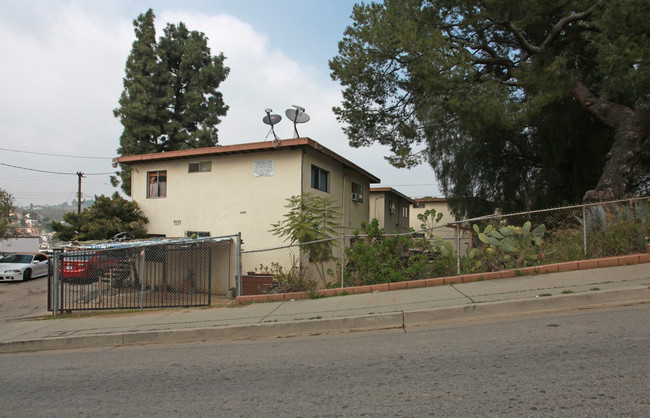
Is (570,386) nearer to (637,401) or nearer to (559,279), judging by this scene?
(637,401)

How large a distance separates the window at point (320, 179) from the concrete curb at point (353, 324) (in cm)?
889

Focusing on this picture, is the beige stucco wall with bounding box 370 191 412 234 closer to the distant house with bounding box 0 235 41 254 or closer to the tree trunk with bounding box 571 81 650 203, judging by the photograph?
the tree trunk with bounding box 571 81 650 203

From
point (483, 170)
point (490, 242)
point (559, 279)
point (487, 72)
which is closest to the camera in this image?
point (559, 279)

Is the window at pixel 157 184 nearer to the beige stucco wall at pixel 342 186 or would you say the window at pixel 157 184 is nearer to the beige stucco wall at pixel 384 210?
the beige stucco wall at pixel 342 186

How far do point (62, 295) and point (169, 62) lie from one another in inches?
904

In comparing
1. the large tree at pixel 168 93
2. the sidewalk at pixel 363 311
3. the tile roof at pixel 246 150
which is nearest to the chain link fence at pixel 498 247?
the sidewalk at pixel 363 311

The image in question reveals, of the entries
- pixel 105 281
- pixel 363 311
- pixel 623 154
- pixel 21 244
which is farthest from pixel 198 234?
pixel 21 244

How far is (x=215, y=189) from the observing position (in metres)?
16.2

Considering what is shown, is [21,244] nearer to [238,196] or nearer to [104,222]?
[104,222]

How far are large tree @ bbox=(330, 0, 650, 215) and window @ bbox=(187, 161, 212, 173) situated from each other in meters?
5.56

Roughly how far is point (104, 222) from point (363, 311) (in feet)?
42.2

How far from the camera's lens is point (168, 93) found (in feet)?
90.4

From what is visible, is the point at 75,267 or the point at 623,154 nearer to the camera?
the point at 75,267

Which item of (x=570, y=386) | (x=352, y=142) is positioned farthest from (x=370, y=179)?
(x=570, y=386)
